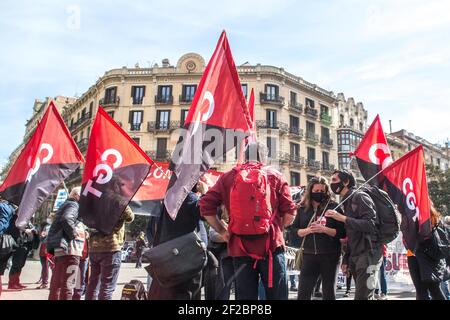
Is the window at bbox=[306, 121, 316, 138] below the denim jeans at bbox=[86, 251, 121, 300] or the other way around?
the other way around

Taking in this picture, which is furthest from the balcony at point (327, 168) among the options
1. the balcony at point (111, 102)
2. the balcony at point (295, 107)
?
the balcony at point (111, 102)

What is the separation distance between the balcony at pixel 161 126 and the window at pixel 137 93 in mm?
2640

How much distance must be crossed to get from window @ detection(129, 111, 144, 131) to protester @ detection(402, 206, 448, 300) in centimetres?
3541

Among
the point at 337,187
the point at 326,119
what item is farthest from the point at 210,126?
the point at 326,119

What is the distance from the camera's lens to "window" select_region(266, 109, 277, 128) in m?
38.3

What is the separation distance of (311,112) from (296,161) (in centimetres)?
607

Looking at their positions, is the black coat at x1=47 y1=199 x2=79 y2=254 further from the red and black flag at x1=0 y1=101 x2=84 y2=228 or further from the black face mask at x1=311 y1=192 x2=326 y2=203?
the black face mask at x1=311 y1=192 x2=326 y2=203

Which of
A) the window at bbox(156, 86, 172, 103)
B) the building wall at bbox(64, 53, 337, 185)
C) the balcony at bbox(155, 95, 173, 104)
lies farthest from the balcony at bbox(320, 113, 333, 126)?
the window at bbox(156, 86, 172, 103)

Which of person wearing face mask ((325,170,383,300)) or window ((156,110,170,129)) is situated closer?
person wearing face mask ((325,170,383,300))

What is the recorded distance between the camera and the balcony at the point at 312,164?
4016 centimetres

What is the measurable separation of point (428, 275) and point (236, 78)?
10.6 ft

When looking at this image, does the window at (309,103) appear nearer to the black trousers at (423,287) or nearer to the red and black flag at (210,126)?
the black trousers at (423,287)

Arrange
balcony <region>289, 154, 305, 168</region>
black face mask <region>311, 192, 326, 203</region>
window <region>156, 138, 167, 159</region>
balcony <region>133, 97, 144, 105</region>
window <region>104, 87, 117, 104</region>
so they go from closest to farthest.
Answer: black face mask <region>311, 192, 326, 203</region> < window <region>156, 138, 167, 159</region> < balcony <region>289, 154, 305, 168</region> < balcony <region>133, 97, 144, 105</region> < window <region>104, 87, 117, 104</region>

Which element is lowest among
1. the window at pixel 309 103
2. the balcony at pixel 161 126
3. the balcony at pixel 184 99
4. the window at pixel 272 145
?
the window at pixel 272 145
